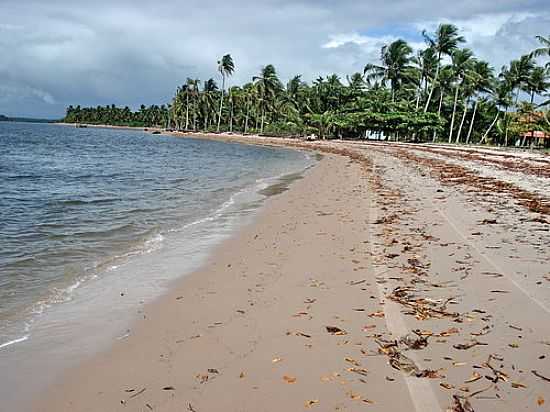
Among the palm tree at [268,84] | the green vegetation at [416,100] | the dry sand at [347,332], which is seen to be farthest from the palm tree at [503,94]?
the dry sand at [347,332]

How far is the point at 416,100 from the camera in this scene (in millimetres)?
73250

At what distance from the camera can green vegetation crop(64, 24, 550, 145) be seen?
2280 inches

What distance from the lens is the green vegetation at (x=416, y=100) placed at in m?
57.9

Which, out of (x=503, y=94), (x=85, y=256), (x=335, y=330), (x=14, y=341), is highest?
(x=503, y=94)

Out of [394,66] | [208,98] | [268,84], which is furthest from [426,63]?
[208,98]

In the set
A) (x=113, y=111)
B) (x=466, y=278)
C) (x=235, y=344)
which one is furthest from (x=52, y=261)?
(x=113, y=111)

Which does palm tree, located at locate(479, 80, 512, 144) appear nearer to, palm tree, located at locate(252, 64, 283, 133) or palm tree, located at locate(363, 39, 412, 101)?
palm tree, located at locate(363, 39, 412, 101)

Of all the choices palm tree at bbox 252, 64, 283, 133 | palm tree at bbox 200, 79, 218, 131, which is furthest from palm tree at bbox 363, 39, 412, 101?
palm tree at bbox 200, 79, 218, 131

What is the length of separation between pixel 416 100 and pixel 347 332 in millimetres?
74069

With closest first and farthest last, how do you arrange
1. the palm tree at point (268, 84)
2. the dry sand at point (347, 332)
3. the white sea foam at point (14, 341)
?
1. the dry sand at point (347, 332)
2. the white sea foam at point (14, 341)
3. the palm tree at point (268, 84)

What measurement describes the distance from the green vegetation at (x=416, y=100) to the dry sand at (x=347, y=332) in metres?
39.5

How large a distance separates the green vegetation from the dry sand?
130 feet

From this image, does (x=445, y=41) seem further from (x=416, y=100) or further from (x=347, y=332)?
(x=347, y=332)

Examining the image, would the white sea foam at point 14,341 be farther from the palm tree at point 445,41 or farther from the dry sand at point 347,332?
the palm tree at point 445,41
